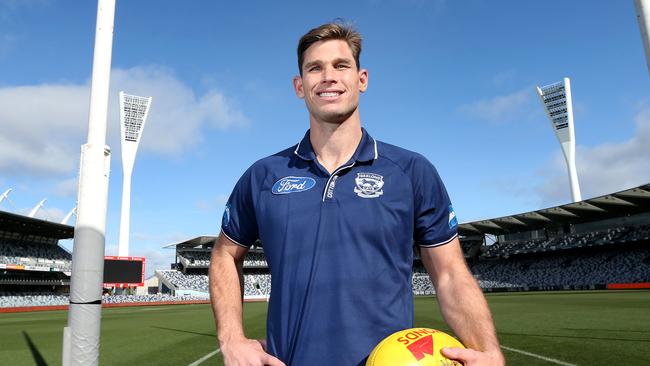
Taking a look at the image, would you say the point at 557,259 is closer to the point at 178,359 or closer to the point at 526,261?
the point at 526,261

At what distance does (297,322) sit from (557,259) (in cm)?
6541

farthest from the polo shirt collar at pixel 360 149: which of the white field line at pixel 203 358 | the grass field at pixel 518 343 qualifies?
the white field line at pixel 203 358

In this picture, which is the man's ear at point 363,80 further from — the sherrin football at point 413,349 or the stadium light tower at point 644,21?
the stadium light tower at point 644,21

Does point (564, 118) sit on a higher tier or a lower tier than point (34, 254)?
higher

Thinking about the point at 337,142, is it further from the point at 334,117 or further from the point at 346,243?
the point at 346,243

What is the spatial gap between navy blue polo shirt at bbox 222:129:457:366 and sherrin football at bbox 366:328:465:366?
0.15 meters

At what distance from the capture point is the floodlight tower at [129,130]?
59406 mm

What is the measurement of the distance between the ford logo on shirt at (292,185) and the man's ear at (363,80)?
0.57 meters

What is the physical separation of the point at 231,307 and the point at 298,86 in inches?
46.9

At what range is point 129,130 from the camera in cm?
6003

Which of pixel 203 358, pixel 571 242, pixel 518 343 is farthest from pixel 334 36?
pixel 571 242

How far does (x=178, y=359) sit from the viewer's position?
35.6 ft

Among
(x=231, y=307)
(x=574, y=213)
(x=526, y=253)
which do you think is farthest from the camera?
(x=526, y=253)

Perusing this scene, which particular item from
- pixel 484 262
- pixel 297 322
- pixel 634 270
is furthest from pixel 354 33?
pixel 484 262
